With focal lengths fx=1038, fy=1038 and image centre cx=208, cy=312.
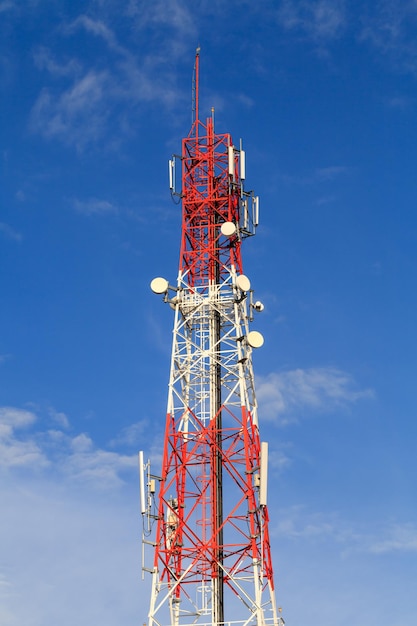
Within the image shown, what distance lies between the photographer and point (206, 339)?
81.6 m

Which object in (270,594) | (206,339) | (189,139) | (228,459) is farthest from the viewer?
(189,139)

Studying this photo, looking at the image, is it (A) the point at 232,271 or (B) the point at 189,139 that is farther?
(B) the point at 189,139

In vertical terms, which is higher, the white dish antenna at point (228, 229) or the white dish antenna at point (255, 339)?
the white dish antenna at point (228, 229)

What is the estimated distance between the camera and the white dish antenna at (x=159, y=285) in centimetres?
8188

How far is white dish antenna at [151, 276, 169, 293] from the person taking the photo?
269 ft

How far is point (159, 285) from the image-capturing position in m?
82.1

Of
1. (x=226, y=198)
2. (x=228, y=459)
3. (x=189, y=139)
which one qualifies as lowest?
(x=228, y=459)

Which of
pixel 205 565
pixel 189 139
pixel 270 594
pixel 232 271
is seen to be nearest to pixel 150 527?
pixel 205 565

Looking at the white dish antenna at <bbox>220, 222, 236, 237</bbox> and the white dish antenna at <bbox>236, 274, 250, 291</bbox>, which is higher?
the white dish antenna at <bbox>220, 222, 236, 237</bbox>

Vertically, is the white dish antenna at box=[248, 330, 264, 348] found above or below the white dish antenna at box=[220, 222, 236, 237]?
below

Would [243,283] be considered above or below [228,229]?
below

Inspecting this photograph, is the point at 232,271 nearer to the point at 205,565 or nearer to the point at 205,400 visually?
the point at 205,400

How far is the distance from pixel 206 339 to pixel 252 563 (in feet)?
59.6

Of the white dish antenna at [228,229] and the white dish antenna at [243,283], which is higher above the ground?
the white dish antenna at [228,229]
